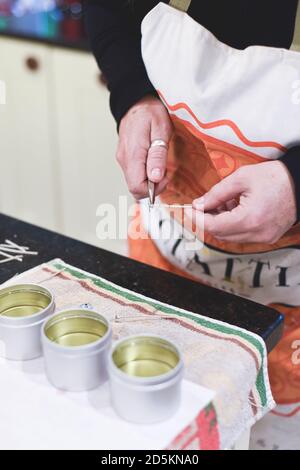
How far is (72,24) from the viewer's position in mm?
1694

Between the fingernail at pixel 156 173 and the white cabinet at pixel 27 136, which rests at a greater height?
the fingernail at pixel 156 173

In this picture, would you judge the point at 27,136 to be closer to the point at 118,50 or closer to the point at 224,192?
the point at 118,50

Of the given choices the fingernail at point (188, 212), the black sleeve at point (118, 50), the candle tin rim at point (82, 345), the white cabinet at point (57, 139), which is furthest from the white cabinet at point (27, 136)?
the candle tin rim at point (82, 345)

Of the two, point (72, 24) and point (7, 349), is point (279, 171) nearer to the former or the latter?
point (7, 349)

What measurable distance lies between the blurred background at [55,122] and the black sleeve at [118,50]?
62 cm

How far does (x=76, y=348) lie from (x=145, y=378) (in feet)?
0.22

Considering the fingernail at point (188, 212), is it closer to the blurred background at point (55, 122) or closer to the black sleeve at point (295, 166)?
the black sleeve at point (295, 166)

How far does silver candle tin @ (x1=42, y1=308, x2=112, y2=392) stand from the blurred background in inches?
44.1

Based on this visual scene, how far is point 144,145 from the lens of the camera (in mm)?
832

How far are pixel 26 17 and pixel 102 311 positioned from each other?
4.70 feet

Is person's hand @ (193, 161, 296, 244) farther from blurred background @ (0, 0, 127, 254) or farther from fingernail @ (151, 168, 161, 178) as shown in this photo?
blurred background @ (0, 0, 127, 254)

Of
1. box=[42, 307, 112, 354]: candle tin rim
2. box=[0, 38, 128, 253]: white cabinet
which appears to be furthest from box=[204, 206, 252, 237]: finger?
box=[0, 38, 128, 253]: white cabinet

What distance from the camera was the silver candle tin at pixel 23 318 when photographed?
0.57 meters

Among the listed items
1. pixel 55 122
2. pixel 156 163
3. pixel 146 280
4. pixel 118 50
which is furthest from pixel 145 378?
pixel 55 122
